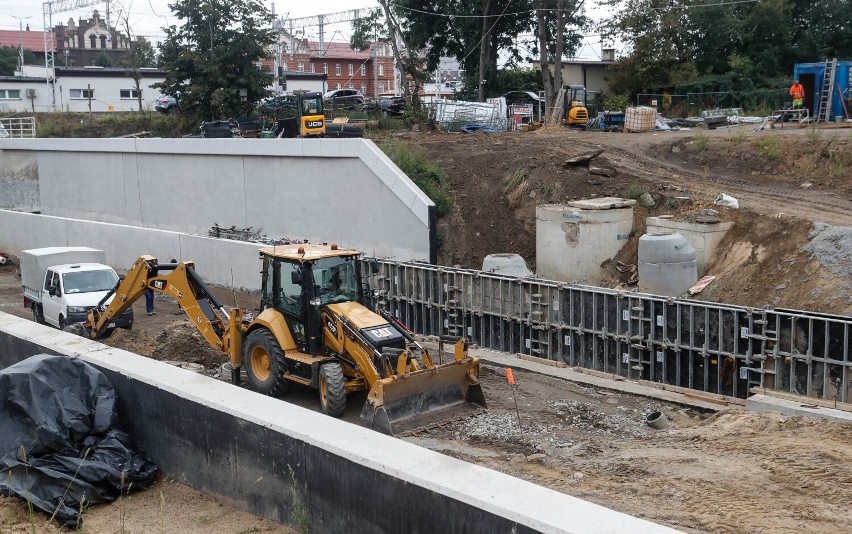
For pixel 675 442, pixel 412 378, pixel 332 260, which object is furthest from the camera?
pixel 332 260

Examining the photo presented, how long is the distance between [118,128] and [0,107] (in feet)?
69.0

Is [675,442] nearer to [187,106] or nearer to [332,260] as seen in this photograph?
[332,260]

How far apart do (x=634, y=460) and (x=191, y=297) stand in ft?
29.3

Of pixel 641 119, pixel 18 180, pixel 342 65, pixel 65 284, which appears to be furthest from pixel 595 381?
pixel 342 65

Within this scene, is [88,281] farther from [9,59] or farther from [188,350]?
[9,59]

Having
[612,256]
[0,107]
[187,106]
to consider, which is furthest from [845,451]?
[0,107]

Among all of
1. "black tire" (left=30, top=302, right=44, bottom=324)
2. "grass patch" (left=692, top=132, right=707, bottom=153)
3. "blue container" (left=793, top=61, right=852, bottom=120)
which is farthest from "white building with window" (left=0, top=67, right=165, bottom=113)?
"grass patch" (left=692, top=132, right=707, bottom=153)

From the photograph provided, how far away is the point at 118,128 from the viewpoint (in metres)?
50.2

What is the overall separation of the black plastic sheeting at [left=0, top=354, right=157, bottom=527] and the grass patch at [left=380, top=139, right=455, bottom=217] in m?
17.1

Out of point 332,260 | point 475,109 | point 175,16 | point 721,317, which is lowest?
point 721,317

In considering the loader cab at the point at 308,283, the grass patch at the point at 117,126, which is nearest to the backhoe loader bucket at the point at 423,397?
the loader cab at the point at 308,283

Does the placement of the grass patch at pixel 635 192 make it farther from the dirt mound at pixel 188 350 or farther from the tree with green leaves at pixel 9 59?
the tree with green leaves at pixel 9 59

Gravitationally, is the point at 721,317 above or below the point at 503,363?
above

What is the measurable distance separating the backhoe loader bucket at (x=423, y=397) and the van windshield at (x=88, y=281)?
11858mm
